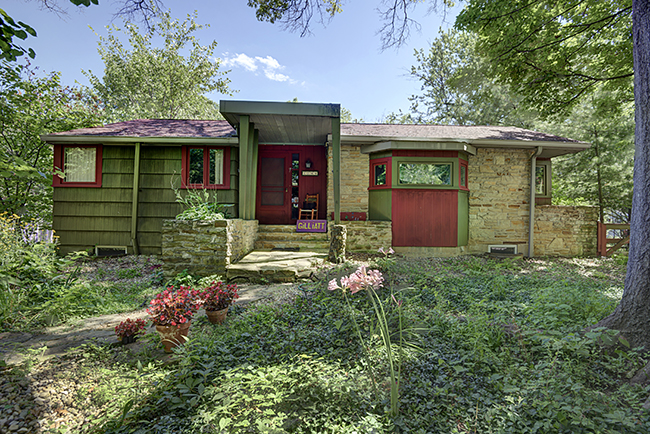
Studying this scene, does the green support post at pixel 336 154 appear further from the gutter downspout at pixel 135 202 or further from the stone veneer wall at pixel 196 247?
the gutter downspout at pixel 135 202

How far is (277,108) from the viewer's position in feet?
16.6

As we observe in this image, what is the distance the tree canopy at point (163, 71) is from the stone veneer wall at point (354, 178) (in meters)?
13.5

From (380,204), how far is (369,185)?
633 mm

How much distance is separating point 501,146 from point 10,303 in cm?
1012

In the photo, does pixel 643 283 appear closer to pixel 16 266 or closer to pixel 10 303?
pixel 10 303

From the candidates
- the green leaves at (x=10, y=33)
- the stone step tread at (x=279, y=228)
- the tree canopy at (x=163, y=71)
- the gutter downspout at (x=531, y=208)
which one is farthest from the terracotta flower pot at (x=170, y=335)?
the tree canopy at (x=163, y=71)

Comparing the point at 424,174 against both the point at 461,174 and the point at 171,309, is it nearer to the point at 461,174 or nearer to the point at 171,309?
the point at 461,174

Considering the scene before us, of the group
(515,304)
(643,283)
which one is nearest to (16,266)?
(515,304)

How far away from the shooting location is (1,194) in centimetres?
813

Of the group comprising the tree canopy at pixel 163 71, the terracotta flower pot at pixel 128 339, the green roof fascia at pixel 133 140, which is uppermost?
the tree canopy at pixel 163 71

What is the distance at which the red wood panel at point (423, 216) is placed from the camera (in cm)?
722

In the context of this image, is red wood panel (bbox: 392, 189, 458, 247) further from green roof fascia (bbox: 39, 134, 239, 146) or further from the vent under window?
the vent under window

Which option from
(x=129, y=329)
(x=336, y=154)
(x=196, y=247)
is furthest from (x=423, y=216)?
(x=129, y=329)

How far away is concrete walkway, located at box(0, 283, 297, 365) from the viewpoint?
7.88 ft
